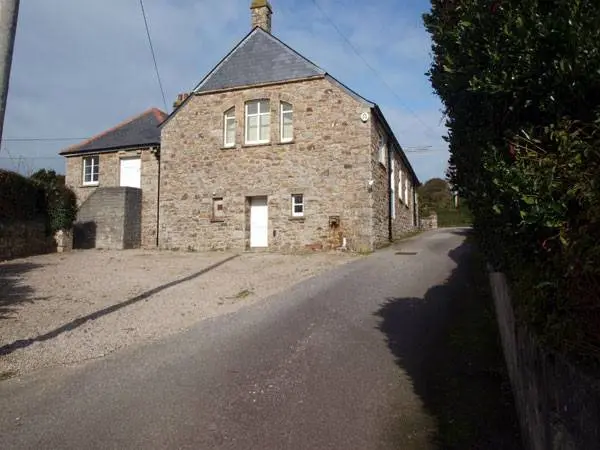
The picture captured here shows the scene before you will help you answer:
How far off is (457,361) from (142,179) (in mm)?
18941

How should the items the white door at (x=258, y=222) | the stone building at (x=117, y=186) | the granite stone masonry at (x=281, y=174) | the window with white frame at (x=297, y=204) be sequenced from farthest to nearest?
the stone building at (x=117, y=186)
the white door at (x=258, y=222)
the window with white frame at (x=297, y=204)
the granite stone masonry at (x=281, y=174)

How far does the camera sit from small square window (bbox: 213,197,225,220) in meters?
20.1

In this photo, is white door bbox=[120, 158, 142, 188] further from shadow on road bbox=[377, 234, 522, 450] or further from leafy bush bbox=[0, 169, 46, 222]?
shadow on road bbox=[377, 234, 522, 450]

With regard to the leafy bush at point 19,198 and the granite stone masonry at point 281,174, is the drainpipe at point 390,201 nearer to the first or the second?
the granite stone masonry at point 281,174

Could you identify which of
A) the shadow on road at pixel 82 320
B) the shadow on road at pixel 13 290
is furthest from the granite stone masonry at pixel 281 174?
the shadow on road at pixel 13 290

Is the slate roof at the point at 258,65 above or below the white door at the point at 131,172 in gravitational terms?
above

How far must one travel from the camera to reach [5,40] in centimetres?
642

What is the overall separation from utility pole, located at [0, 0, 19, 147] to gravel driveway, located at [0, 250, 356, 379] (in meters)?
3.34

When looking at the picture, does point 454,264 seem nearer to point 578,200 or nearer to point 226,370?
point 226,370

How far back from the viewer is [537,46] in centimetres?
306

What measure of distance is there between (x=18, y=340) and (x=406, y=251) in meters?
12.7

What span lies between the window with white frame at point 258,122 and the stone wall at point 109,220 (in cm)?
603

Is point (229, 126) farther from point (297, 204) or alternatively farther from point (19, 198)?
point (19, 198)

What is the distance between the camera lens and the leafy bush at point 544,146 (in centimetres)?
245
